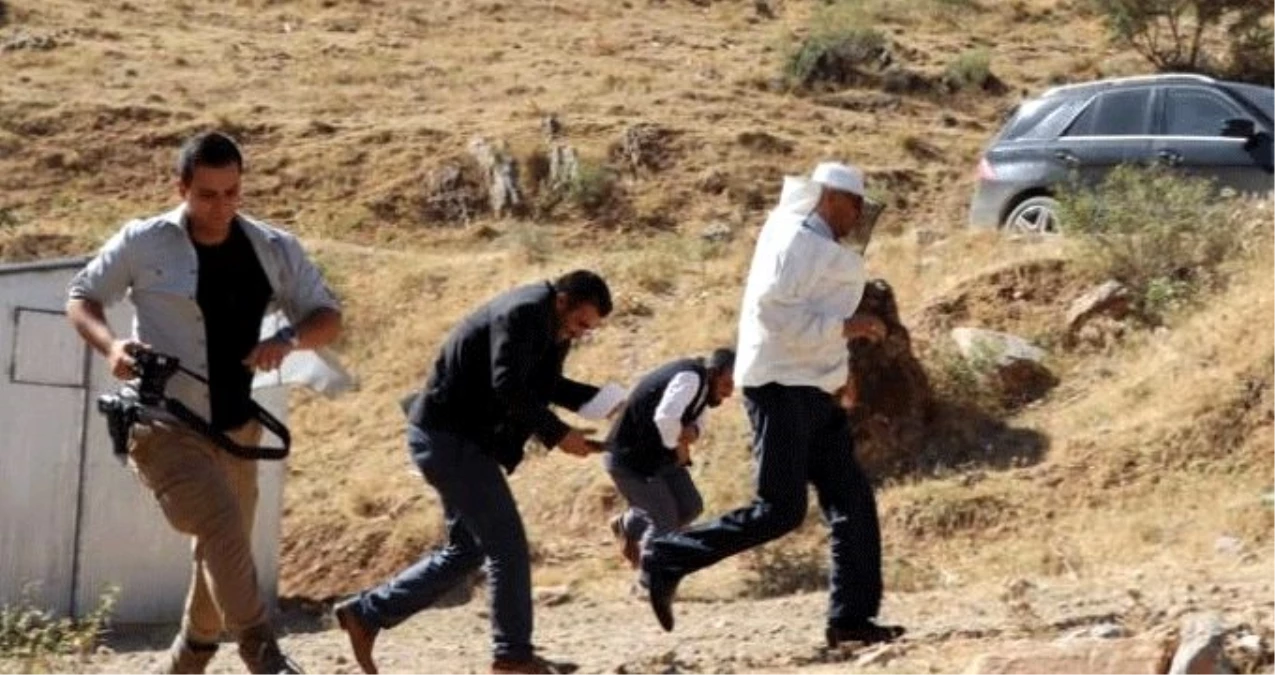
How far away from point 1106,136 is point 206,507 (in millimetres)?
11271

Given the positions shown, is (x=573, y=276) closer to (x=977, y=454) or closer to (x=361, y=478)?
(x=977, y=454)

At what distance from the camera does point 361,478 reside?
52.2 ft

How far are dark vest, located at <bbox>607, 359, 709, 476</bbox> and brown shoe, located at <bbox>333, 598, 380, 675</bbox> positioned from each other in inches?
116

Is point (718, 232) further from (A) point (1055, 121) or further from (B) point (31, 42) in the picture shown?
(B) point (31, 42)

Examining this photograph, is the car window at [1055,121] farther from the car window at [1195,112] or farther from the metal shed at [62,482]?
the metal shed at [62,482]

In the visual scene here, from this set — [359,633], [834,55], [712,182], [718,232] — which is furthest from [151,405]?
[834,55]

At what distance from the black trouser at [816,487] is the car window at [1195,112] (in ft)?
30.3

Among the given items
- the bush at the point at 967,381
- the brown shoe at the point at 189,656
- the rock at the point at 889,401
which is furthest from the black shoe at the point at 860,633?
the bush at the point at 967,381

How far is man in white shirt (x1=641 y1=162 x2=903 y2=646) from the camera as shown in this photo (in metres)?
8.20

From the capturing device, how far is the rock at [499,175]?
25.3 metres

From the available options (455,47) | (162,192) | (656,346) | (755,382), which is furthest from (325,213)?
(755,382)

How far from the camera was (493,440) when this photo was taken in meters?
7.88

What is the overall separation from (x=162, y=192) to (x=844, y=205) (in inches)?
740

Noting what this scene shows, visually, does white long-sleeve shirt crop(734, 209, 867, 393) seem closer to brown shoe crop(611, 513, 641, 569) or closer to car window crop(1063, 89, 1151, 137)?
brown shoe crop(611, 513, 641, 569)
